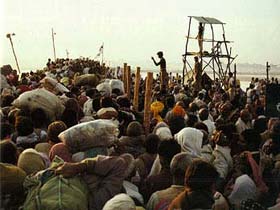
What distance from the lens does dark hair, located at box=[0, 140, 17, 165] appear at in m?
5.52

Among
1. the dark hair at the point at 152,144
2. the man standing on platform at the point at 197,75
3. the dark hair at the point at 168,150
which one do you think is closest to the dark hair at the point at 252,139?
the dark hair at the point at 152,144

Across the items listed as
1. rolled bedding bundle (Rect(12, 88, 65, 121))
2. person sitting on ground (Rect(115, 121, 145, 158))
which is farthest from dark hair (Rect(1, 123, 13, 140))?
rolled bedding bundle (Rect(12, 88, 65, 121))

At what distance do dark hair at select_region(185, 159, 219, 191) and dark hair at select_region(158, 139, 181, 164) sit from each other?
45.5 inches

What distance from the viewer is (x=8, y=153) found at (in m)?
5.54

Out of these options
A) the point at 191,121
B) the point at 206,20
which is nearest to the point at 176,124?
the point at 191,121

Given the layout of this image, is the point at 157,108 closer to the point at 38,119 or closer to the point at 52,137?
the point at 38,119

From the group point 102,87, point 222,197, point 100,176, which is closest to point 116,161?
point 100,176

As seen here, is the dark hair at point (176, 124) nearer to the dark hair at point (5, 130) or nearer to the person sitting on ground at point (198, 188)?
the dark hair at point (5, 130)

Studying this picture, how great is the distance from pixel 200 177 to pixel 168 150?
1234 mm

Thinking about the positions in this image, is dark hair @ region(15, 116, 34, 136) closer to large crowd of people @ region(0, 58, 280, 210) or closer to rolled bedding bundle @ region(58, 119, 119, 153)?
large crowd of people @ region(0, 58, 280, 210)

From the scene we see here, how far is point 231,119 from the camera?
10.3 meters

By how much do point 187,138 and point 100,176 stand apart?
2.23 m

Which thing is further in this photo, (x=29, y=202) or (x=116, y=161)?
(x=116, y=161)

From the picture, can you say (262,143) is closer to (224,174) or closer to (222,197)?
(224,174)
